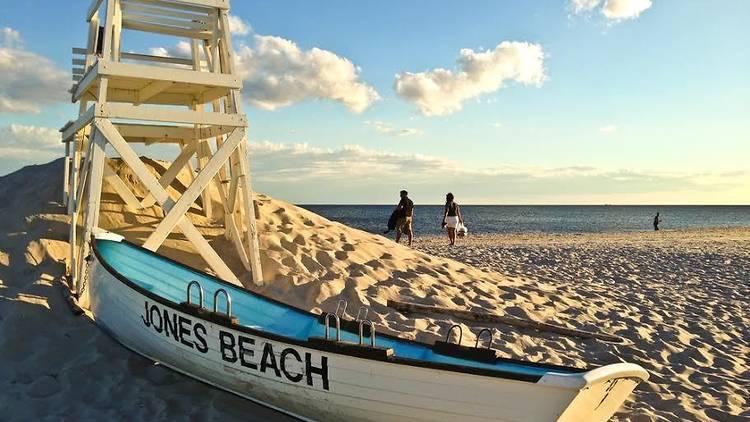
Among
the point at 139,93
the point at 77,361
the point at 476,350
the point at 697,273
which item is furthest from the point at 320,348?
the point at 697,273

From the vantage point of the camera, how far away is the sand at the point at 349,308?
214 inches

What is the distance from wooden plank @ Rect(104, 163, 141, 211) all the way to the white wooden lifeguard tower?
18 millimetres

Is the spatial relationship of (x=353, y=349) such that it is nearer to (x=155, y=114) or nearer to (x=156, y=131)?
(x=155, y=114)

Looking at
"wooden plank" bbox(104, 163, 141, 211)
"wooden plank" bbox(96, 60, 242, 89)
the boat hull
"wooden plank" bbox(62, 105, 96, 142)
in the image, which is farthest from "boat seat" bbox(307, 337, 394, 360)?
"wooden plank" bbox(104, 163, 141, 211)

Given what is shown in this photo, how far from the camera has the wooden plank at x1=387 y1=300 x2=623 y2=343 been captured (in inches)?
298

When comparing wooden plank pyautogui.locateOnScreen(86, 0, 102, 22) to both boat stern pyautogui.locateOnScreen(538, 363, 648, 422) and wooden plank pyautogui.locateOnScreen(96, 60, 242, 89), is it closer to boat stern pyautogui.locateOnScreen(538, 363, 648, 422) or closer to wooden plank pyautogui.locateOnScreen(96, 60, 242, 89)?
wooden plank pyautogui.locateOnScreen(96, 60, 242, 89)

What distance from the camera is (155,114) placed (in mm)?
7117

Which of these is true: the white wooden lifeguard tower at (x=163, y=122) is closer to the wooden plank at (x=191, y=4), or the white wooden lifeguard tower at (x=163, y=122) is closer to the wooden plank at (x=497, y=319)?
the wooden plank at (x=191, y=4)

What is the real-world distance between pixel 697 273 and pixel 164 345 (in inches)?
497

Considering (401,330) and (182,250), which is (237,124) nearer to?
(182,250)

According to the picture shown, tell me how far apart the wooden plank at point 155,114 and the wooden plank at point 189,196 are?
0.28m

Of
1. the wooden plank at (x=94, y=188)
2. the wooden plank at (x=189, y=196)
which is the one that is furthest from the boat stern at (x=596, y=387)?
the wooden plank at (x=94, y=188)

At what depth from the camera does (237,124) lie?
7695 millimetres

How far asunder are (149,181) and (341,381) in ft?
13.8
